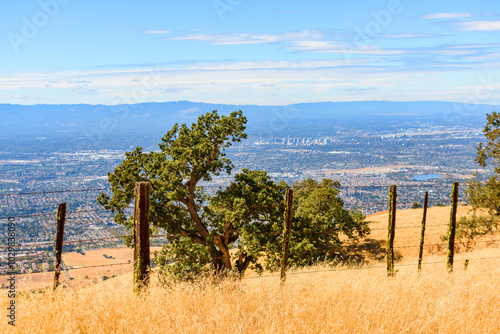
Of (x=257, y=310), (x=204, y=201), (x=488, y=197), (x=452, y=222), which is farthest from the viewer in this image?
(x=204, y=201)

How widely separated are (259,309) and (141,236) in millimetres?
2666

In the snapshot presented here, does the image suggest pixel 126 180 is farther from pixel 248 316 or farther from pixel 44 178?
pixel 44 178

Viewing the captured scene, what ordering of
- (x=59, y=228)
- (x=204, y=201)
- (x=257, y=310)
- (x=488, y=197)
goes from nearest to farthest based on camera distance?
(x=257, y=310) → (x=59, y=228) → (x=488, y=197) → (x=204, y=201)

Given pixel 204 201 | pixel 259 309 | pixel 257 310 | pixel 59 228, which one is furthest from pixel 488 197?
pixel 59 228

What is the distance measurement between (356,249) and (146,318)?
91.0 feet

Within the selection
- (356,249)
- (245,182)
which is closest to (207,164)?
(245,182)

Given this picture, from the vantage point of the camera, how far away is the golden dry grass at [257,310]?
217 inches

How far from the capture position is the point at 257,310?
5.91m

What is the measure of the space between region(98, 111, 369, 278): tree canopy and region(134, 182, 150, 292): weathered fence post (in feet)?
43.7

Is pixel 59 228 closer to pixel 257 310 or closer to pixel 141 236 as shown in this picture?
pixel 141 236

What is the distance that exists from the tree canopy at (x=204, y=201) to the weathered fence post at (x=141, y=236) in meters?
13.3

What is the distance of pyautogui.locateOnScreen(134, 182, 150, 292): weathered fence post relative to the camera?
7.46 meters

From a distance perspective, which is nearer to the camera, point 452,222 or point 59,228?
point 59,228

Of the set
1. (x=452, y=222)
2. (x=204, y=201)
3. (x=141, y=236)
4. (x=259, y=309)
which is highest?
(x=141, y=236)
